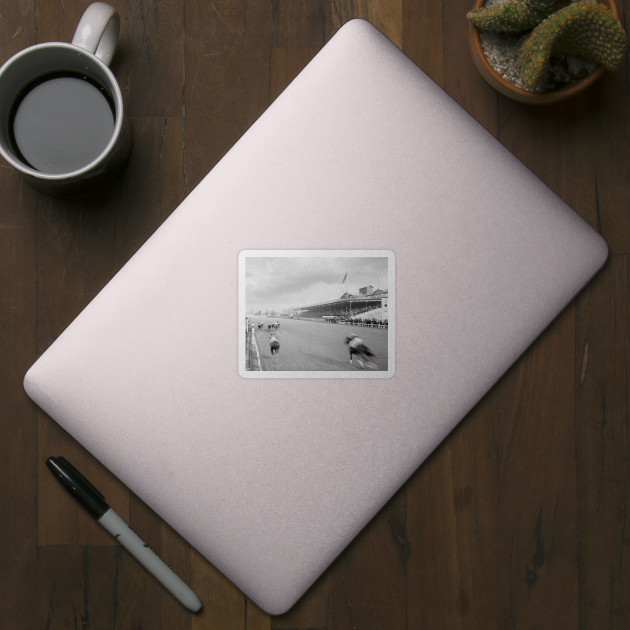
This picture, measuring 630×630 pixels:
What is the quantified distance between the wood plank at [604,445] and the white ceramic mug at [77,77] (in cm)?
53

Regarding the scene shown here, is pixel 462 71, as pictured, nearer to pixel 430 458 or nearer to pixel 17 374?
pixel 430 458

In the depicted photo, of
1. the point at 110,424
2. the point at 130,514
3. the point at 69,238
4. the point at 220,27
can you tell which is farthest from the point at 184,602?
the point at 220,27

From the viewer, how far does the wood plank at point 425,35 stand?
1.83 ft

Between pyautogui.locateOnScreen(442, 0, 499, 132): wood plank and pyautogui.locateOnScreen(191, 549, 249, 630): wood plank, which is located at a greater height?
pyautogui.locateOnScreen(442, 0, 499, 132): wood plank

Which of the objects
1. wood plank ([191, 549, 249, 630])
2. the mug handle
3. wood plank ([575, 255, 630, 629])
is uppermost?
Result: the mug handle

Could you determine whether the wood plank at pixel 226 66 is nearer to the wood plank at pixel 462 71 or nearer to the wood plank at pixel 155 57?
the wood plank at pixel 155 57

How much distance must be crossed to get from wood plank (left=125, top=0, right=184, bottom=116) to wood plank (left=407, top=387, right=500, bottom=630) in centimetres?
49

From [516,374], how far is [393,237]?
8.5 inches

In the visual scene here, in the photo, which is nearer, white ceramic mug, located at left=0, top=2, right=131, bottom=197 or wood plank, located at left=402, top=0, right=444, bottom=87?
white ceramic mug, located at left=0, top=2, right=131, bottom=197

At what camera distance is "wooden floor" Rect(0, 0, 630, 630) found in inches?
21.3

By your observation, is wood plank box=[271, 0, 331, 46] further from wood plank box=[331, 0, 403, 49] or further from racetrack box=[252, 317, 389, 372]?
racetrack box=[252, 317, 389, 372]

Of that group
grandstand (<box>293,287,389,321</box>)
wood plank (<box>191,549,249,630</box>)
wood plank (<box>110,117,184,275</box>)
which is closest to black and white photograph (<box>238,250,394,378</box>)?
grandstand (<box>293,287,389,321</box>)

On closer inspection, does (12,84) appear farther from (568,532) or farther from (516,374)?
(568,532)

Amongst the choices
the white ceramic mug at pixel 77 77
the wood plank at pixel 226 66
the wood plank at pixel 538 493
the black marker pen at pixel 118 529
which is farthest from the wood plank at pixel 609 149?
the black marker pen at pixel 118 529
